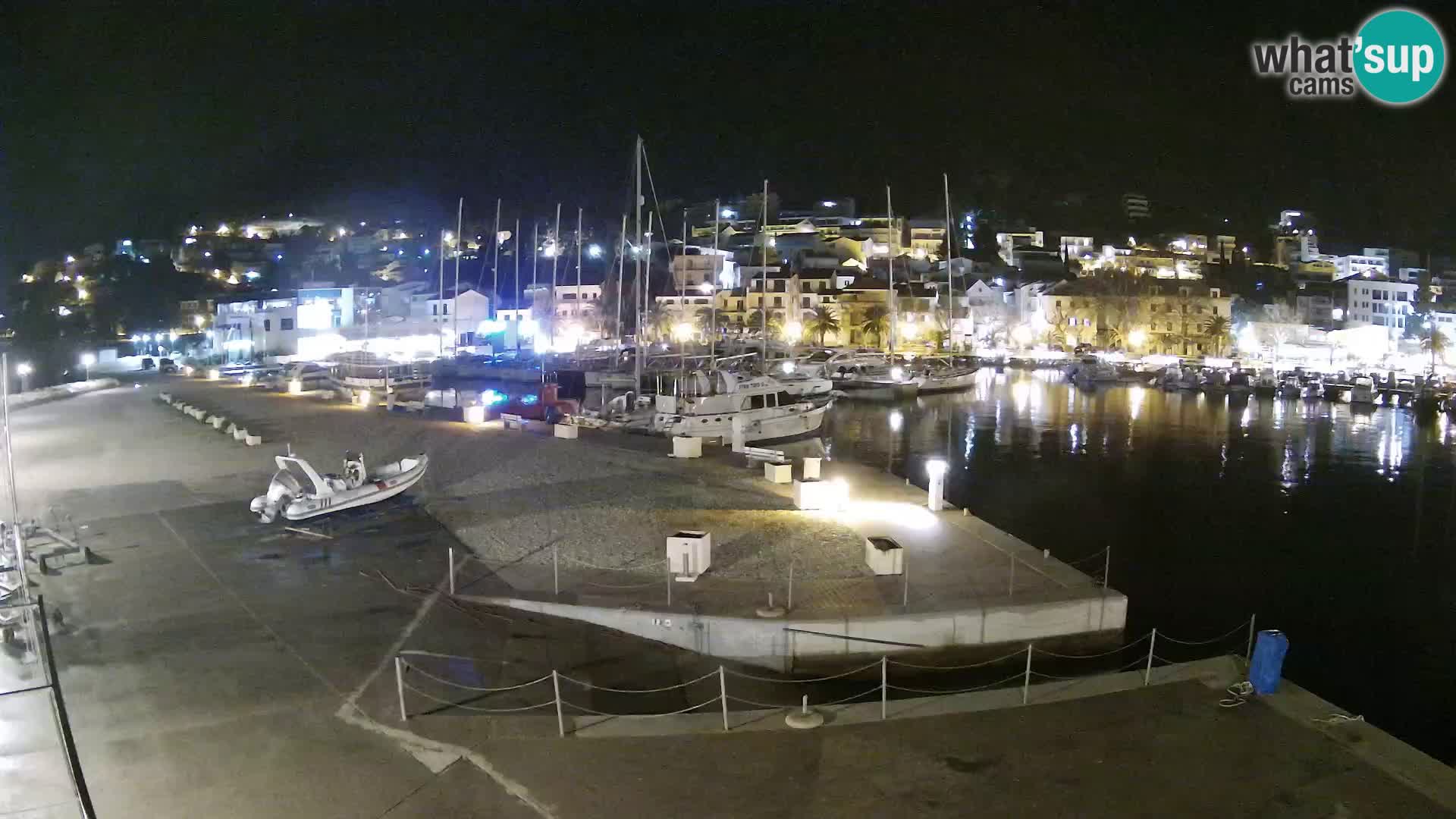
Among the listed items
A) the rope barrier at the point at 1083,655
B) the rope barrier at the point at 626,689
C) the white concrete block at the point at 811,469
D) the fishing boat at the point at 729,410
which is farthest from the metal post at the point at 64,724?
the fishing boat at the point at 729,410

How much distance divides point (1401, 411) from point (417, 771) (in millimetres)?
55065

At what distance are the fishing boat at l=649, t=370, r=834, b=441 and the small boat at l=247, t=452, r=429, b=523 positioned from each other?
39.4ft

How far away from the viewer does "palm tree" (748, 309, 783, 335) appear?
265 ft

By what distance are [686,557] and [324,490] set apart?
19.2ft

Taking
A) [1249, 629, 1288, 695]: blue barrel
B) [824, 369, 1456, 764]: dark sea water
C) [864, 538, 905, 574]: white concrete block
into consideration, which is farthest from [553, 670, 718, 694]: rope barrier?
[824, 369, 1456, 764]: dark sea water

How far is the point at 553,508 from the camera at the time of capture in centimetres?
1456

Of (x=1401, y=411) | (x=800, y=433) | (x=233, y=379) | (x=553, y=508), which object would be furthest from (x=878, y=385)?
(x=553, y=508)

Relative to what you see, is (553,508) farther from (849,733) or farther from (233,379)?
(233,379)

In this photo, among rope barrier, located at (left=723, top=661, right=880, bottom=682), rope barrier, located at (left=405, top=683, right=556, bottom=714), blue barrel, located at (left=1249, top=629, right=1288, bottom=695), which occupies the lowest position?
rope barrier, located at (left=723, top=661, right=880, bottom=682)

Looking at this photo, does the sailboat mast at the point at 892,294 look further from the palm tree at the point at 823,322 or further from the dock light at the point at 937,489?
the dock light at the point at 937,489

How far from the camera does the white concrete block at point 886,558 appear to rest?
36.3 feet

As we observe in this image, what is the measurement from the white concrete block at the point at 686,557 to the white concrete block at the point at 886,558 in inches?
81.2

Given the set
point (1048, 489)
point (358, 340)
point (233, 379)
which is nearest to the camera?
point (1048, 489)

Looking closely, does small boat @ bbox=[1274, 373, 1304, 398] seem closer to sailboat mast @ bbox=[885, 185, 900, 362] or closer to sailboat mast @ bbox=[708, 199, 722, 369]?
sailboat mast @ bbox=[885, 185, 900, 362]
